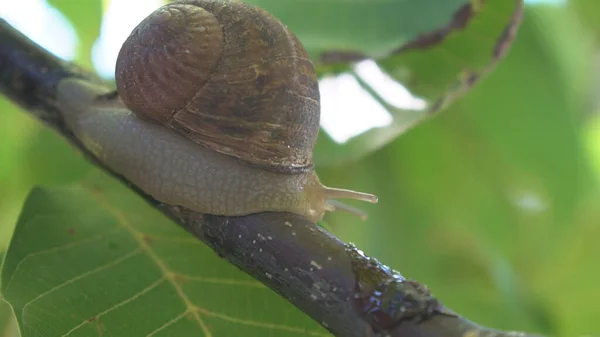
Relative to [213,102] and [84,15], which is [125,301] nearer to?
[213,102]

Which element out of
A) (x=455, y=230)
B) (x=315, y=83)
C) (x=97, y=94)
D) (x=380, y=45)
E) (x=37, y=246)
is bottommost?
(x=37, y=246)

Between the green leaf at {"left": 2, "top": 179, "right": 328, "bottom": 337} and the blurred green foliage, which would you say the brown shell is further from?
the blurred green foliage

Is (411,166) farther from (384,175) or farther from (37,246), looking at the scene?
(37,246)

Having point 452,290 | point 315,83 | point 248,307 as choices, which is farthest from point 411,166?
point 248,307

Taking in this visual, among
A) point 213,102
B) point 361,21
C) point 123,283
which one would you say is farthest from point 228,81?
point 361,21

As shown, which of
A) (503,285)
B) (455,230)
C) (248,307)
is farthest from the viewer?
(455,230)

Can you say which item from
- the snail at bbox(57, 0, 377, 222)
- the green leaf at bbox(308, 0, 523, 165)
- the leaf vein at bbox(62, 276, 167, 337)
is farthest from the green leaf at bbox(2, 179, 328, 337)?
the green leaf at bbox(308, 0, 523, 165)
